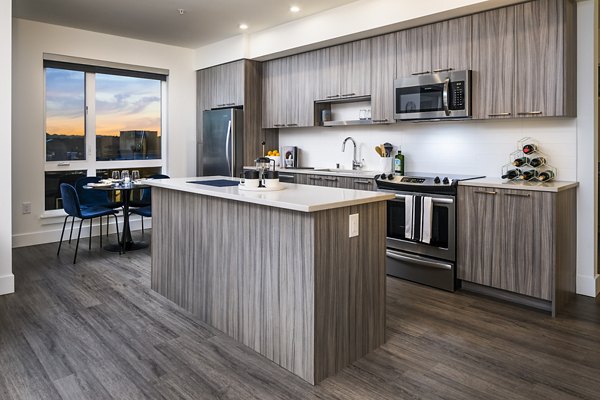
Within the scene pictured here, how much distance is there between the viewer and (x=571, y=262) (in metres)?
3.47

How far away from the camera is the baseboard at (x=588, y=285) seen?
3.52 metres

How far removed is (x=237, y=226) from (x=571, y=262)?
105 inches

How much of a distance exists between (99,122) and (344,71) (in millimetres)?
3364

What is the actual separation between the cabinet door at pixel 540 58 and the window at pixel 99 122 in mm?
4802

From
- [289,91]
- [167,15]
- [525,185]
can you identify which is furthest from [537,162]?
[167,15]

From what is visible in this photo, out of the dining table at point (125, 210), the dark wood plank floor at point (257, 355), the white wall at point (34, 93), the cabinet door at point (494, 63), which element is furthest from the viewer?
the white wall at point (34, 93)

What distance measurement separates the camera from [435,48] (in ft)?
13.2

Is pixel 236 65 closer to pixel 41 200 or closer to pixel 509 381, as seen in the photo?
pixel 41 200

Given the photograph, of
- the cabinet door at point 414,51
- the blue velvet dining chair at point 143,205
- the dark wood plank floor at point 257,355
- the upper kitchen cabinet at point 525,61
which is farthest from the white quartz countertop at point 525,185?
the blue velvet dining chair at point 143,205

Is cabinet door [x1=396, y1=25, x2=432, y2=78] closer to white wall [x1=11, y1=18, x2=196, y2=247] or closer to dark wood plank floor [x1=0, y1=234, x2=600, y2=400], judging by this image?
dark wood plank floor [x1=0, y1=234, x2=600, y2=400]

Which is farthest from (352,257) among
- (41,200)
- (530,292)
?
(41,200)

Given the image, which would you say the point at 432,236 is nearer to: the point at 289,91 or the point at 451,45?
the point at 451,45

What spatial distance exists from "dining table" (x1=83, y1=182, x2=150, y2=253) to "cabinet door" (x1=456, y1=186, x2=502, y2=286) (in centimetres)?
326

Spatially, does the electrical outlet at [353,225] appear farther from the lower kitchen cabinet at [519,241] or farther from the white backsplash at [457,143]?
the white backsplash at [457,143]
